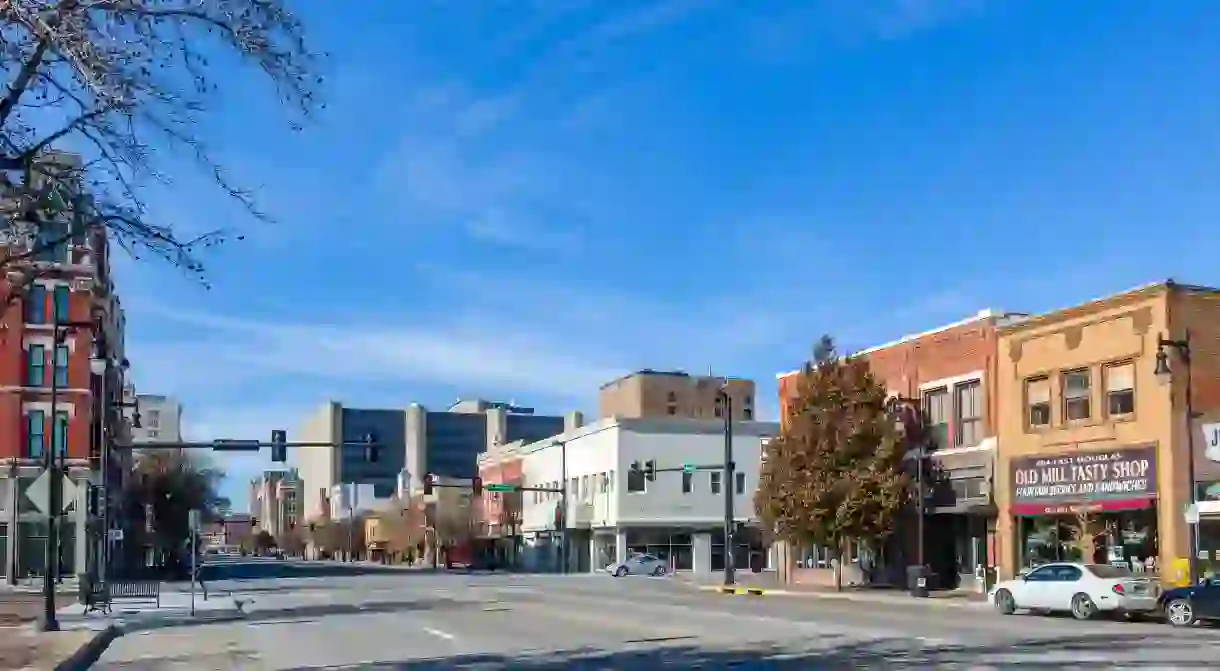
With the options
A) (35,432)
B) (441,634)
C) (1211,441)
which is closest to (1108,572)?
(1211,441)

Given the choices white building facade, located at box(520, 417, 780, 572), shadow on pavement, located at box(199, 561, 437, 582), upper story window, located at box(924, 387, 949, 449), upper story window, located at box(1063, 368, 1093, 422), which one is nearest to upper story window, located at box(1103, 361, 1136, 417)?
upper story window, located at box(1063, 368, 1093, 422)

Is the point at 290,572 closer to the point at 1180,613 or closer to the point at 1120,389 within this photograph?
the point at 1120,389

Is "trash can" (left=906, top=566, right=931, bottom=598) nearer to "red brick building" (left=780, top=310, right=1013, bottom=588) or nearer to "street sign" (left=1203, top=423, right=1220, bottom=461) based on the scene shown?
"red brick building" (left=780, top=310, right=1013, bottom=588)

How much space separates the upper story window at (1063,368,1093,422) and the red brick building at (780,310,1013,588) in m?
3.37

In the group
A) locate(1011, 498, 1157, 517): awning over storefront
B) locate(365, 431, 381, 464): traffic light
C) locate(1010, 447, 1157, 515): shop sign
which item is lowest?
locate(1011, 498, 1157, 517): awning over storefront

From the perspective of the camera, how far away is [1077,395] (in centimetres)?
4094

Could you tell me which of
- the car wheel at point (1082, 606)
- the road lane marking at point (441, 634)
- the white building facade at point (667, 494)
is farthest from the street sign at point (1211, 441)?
the white building facade at point (667, 494)

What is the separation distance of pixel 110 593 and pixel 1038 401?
30001 mm

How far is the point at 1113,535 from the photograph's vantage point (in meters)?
39.1

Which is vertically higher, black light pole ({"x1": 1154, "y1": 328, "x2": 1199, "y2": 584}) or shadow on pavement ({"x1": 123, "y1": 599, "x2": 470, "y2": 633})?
black light pole ({"x1": 1154, "y1": 328, "x2": 1199, "y2": 584})

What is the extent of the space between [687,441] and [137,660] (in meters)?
66.8

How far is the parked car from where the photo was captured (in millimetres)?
27766

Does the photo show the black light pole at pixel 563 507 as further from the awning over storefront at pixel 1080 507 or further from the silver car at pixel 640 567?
the awning over storefront at pixel 1080 507

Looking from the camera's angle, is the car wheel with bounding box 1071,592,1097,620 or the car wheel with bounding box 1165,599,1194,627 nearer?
the car wheel with bounding box 1165,599,1194,627
